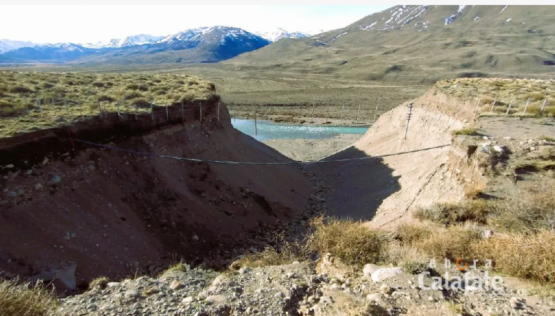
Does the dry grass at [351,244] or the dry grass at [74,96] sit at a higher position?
the dry grass at [74,96]

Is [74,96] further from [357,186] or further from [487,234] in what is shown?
[487,234]

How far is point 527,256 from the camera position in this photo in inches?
231

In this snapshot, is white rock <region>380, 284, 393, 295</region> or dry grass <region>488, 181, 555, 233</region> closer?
white rock <region>380, 284, 393, 295</region>

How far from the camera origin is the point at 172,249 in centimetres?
1159

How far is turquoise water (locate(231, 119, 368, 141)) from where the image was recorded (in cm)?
4584

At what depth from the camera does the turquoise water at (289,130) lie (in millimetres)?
45844

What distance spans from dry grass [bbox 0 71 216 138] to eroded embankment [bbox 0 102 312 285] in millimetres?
1248

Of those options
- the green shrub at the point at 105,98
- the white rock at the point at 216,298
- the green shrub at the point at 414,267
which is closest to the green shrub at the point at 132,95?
the green shrub at the point at 105,98

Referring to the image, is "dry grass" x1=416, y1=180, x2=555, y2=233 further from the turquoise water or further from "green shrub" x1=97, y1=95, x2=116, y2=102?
the turquoise water

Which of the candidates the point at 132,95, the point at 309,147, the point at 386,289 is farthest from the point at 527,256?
the point at 309,147

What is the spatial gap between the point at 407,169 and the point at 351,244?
40.7 ft

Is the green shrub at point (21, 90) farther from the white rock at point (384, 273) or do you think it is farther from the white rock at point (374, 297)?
the white rock at point (374, 297)

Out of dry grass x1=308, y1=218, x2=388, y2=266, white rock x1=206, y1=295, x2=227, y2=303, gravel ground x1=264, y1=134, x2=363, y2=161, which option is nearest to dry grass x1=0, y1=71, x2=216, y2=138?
white rock x1=206, y1=295, x2=227, y2=303

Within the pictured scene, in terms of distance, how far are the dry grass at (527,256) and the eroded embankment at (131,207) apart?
8954 mm
